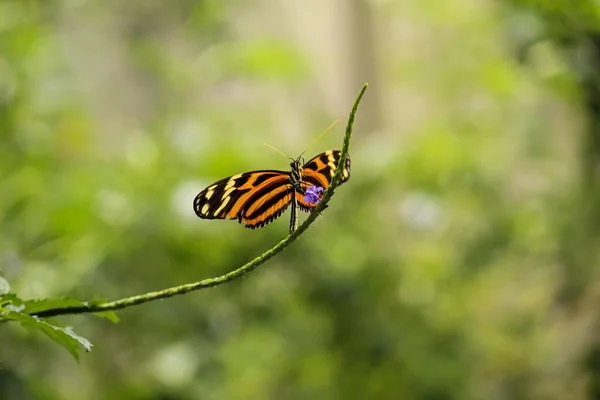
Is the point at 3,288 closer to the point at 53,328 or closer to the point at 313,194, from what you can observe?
the point at 53,328

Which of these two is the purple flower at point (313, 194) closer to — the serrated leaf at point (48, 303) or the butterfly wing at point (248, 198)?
the butterfly wing at point (248, 198)

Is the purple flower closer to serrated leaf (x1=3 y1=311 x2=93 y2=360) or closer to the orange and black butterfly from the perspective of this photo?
the orange and black butterfly

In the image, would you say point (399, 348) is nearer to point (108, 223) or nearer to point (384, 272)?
point (384, 272)

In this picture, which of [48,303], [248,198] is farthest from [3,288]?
[248,198]

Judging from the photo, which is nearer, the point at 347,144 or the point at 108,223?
the point at 347,144

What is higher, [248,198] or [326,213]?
[326,213]

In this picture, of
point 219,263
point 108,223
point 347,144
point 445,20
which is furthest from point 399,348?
point 347,144
